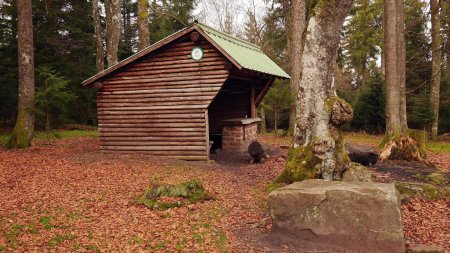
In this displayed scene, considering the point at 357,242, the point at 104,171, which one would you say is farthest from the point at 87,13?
the point at 357,242

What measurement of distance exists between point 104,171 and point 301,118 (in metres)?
6.03

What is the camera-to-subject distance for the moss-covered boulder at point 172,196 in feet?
23.2

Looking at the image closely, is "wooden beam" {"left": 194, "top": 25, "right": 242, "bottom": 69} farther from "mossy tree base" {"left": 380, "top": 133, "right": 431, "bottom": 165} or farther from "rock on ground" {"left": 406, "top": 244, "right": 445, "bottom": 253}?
"rock on ground" {"left": 406, "top": 244, "right": 445, "bottom": 253}

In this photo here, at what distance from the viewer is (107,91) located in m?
13.4

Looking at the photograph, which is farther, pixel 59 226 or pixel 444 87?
pixel 444 87

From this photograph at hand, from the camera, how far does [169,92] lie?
12586mm

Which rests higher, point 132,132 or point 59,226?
point 132,132

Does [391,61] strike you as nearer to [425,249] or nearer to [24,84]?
[425,249]

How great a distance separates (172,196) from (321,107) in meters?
3.73

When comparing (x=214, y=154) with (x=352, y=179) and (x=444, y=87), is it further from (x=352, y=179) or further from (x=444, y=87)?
(x=444, y=87)

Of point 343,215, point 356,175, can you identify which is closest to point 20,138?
point 356,175

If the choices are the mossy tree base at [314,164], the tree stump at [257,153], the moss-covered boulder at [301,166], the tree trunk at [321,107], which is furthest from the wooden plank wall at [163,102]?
the mossy tree base at [314,164]

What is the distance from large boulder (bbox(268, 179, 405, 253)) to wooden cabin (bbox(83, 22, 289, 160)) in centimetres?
638

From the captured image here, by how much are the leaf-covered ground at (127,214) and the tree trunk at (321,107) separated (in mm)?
1356
